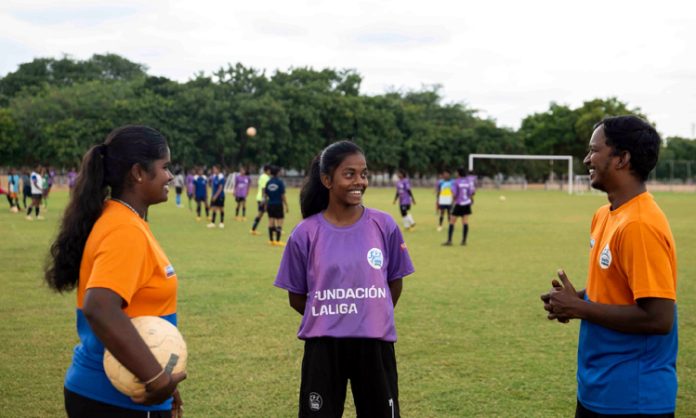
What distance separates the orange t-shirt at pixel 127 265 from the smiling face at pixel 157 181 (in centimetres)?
15

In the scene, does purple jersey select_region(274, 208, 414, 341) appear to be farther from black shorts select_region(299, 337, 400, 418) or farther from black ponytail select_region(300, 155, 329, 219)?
black ponytail select_region(300, 155, 329, 219)

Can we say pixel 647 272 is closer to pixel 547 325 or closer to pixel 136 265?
pixel 136 265

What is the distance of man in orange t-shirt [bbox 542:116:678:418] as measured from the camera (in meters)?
2.96

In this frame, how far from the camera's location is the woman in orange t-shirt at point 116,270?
261 cm

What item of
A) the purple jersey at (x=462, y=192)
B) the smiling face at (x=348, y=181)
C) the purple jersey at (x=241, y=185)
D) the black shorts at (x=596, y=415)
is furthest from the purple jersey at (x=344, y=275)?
the purple jersey at (x=241, y=185)

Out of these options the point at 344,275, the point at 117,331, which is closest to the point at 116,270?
the point at 117,331

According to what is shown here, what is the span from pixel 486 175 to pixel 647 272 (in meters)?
76.8

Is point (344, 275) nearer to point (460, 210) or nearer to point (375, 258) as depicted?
point (375, 258)

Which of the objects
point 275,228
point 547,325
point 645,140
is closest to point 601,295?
point 645,140

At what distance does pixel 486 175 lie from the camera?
7838cm

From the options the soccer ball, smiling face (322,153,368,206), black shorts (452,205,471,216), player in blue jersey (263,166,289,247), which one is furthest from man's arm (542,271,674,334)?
black shorts (452,205,471,216)

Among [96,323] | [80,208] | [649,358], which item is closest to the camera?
[96,323]

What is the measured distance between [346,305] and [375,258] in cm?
28

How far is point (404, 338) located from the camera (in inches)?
307
